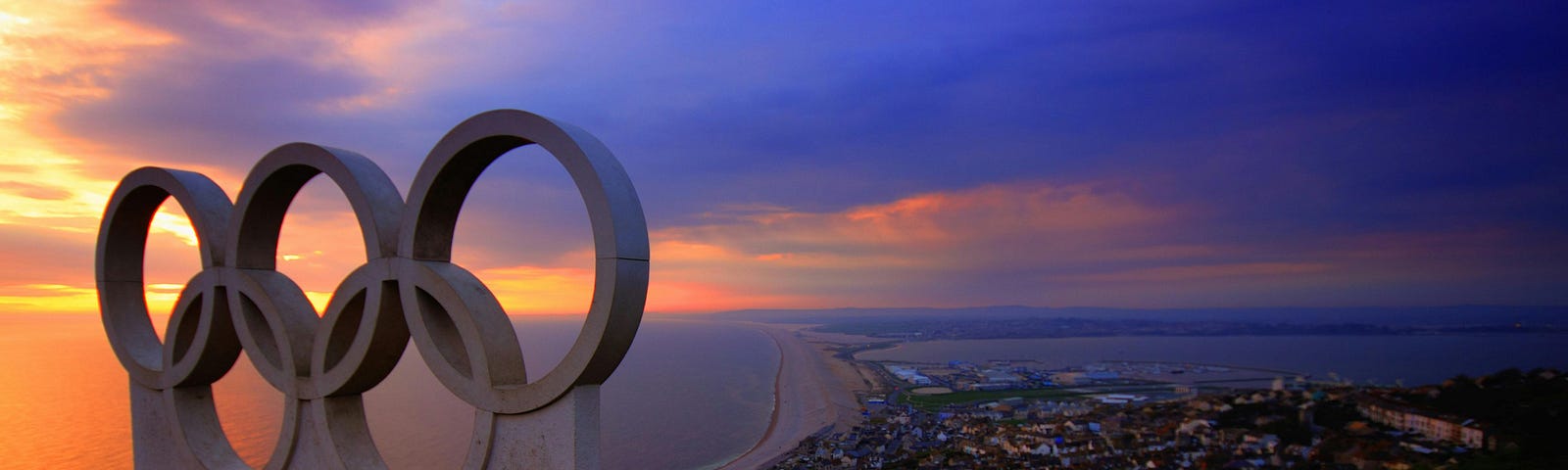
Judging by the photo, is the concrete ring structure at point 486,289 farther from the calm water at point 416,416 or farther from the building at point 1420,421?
the calm water at point 416,416

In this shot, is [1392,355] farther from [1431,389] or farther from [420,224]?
[420,224]

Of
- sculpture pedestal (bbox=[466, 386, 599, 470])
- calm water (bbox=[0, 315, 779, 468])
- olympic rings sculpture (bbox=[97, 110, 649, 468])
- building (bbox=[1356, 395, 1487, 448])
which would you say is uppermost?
olympic rings sculpture (bbox=[97, 110, 649, 468])

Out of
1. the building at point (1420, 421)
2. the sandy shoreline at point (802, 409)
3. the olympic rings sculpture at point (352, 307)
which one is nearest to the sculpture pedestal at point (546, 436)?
the olympic rings sculpture at point (352, 307)

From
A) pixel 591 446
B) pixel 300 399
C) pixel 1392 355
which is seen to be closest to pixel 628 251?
pixel 591 446

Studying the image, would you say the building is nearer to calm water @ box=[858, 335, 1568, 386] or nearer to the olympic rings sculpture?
calm water @ box=[858, 335, 1568, 386]

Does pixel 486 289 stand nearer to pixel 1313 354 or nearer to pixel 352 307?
pixel 352 307

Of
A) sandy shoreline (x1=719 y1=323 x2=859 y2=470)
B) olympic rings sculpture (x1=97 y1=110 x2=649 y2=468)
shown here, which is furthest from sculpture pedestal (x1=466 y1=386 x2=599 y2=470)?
sandy shoreline (x1=719 y1=323 x2=859 y2=470)

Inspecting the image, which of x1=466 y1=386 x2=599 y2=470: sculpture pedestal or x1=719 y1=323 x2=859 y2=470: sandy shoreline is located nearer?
x1=466 y1=386 x2=599 y2=470: sculpture pedestal
